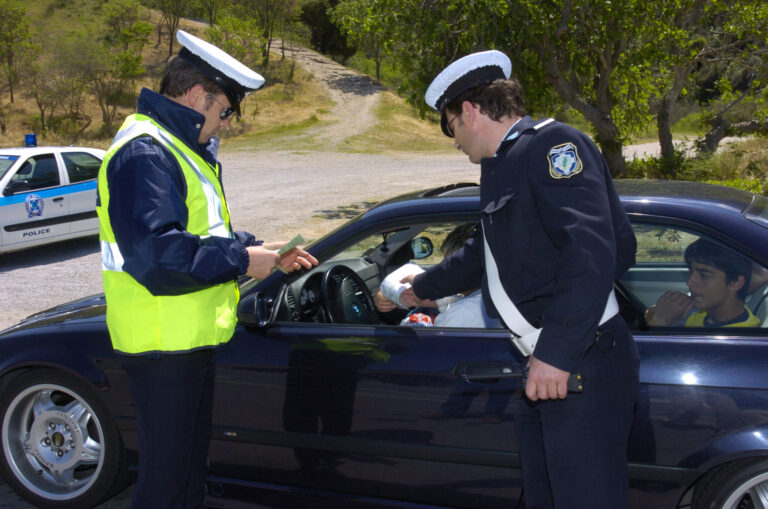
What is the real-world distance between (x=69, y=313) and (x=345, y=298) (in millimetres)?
1345

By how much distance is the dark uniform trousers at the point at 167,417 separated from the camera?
220 centimetres

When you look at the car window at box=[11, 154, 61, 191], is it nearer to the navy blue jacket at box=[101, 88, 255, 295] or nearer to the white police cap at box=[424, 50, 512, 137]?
the navy blue jacket at box=[101, 88, 255, 295]

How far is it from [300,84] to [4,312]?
42.2 meters

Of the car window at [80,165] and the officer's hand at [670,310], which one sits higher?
the officer's hand at [670,310]

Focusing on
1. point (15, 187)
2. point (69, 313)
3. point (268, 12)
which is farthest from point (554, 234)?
point (268, 12)

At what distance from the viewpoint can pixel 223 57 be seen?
2.26 meters

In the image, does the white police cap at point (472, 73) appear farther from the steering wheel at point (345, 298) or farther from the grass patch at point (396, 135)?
the grass patch at point (396, 135)

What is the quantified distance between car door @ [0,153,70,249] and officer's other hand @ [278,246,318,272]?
6944mm

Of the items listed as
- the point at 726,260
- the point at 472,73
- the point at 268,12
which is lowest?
the point at 726,260

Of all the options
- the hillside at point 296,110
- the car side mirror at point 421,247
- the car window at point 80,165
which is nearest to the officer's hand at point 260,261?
the car side mirror at point 421,247

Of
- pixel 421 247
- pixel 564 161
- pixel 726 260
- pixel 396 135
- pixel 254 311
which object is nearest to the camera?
pixel 564 161

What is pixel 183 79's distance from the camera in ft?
7.36

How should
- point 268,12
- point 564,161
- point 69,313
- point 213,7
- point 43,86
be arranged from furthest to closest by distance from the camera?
point 213,7, point 268,12, point 43,86, point 69,313, point 564,161

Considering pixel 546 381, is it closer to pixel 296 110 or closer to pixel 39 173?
pixel 39 173
